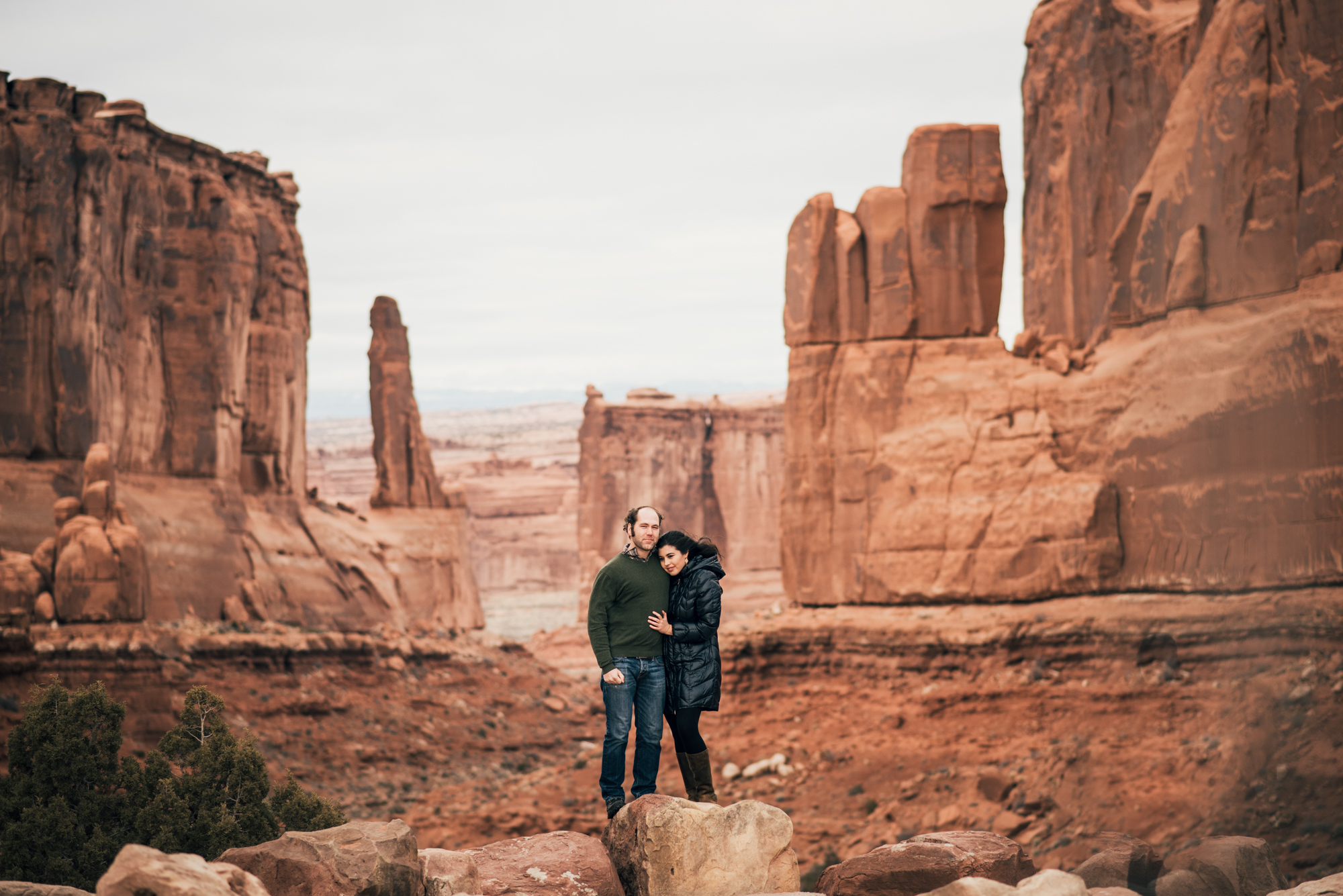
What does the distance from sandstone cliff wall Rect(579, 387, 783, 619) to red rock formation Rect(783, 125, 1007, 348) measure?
5091cm

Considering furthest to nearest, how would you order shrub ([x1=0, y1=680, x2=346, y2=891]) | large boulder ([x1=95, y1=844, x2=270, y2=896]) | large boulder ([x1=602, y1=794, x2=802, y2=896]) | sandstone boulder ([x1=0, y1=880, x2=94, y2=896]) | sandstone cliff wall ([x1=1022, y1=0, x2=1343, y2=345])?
sandstone cliff wall ([x1=1022, y1=0, x2=1343, y2=345]) → shrub ([x1=0, y1=680, x2=346, y2=891]) → large boulder ([x1=602, y1=794, x2=802, y2=896]) → sandstone boulder ([x1=0, y1=880, x2=94, y2=896]) → large boulder ([x1=95, y1=844, x2=270, y2=896])

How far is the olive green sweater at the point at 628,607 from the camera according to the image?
10953mm

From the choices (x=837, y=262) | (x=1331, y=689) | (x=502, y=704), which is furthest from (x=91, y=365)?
(x=1331, y=689)

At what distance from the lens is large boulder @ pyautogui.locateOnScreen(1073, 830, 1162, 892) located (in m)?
11.9

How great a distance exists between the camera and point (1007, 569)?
86.3 feet

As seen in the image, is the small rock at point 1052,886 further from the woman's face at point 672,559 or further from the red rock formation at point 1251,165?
the red rock formation at point 1251,165

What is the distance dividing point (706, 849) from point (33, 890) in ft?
15.4

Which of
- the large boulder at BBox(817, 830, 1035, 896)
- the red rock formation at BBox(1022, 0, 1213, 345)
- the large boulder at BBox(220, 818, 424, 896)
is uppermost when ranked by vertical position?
the red rock formation at BBox(1022, 0, 1213, 345)

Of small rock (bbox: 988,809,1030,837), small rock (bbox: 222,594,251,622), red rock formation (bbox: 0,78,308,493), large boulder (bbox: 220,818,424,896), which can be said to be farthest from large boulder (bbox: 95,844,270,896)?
small rock (bbox: 222,594,251,622)

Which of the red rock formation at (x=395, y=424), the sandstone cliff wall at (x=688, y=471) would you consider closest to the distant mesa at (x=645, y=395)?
the sandstone cliff wall at (x=688, y=471)

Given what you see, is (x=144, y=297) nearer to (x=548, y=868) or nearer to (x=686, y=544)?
(x=686, y=544)

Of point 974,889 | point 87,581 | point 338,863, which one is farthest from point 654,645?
point 87,581

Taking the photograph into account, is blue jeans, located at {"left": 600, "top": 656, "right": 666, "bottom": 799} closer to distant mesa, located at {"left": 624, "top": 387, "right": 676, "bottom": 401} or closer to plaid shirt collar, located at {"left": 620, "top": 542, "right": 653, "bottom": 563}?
plaid shirt collar, located at {"left": 620, "top": 542, "right": 653, "bottom": 563}

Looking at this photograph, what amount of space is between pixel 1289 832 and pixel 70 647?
25646mm
